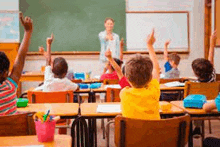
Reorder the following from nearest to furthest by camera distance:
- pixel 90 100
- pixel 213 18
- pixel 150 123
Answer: pixel 150 123 < pixel 90 100 < pixel 213 18

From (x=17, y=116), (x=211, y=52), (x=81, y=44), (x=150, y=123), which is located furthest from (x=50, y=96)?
(x=81, y=44)

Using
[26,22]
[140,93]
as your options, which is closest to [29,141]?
[140,93]

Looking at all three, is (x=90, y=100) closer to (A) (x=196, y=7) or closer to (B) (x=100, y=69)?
(B) (x=100, y=69)

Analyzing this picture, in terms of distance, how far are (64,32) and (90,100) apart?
14.4 ft

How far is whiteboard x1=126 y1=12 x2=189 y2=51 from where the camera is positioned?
27.6 ft

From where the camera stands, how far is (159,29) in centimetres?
852

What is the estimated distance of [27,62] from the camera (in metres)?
8.24

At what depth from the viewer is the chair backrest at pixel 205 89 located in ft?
11.9

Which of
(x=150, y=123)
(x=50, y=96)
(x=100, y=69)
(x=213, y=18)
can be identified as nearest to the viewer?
(x=150, y=123)

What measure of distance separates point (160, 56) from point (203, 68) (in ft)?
15.9

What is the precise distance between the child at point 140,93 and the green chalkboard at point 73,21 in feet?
20.0

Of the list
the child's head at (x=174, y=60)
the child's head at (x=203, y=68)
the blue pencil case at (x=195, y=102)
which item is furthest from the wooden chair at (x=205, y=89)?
the child's head at (x=174, y=60)

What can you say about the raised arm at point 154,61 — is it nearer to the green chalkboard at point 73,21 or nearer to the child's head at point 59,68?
the child's head at point 59,68

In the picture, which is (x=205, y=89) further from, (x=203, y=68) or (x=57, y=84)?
(x=57, y=84)
